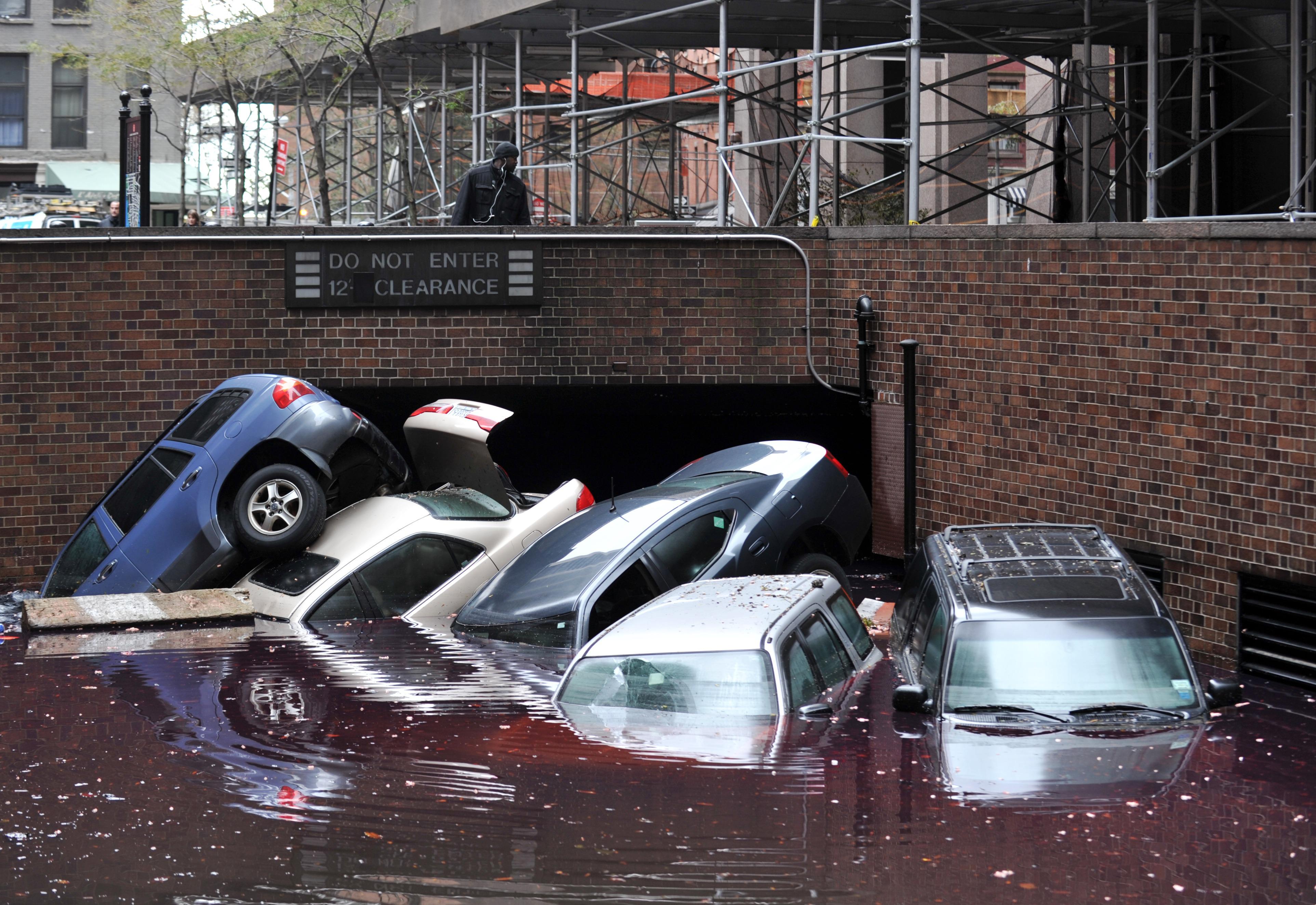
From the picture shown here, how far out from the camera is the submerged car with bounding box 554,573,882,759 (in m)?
7.06

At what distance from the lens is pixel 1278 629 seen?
9.36 metres

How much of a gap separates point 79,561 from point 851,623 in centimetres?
634

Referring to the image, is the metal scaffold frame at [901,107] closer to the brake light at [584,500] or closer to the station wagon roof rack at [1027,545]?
the station wagon roof rack at [1027,545]

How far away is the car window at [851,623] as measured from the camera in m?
8.32

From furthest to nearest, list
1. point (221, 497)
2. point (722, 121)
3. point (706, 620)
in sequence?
point (722, 121) → point (221, 497) → point (706, 620)

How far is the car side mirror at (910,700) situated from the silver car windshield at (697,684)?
1.96 ft

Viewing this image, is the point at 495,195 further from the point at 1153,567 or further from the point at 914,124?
the point at 1153,567

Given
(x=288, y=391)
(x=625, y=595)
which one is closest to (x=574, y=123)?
(x=288, y=391)

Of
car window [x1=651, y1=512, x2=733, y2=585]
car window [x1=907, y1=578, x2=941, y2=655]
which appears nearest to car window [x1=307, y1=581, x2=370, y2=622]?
car window [x1=651, y1=512, x2=733, y2=585]

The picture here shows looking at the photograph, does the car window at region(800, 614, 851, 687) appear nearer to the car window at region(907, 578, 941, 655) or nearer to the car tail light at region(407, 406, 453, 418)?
the car window at region(907, 578, 941, 655)

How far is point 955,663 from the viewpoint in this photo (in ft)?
24.2

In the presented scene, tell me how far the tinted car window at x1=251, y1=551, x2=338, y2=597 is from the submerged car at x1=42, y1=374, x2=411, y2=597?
131mm

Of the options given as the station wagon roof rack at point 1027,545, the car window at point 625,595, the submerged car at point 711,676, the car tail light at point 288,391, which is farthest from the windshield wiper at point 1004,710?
the car tail light at point 288,391

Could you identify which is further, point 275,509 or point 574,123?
point 574,123
